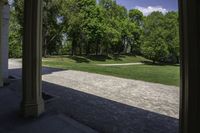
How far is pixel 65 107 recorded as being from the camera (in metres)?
8.96

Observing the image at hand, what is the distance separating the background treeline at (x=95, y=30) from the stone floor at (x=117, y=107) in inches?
885

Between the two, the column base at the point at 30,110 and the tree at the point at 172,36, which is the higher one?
the tree at the point at 172,36

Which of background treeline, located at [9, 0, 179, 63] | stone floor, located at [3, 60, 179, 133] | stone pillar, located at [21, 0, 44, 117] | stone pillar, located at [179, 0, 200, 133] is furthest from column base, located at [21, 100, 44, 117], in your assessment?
background treeline, located at [9, 0, 179, 63]

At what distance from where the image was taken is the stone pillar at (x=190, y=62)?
138 inches

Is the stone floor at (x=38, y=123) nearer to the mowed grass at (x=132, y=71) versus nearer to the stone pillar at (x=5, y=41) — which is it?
the stone pillar at (x=5, y=41)

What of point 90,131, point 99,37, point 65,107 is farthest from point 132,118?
point 99,37

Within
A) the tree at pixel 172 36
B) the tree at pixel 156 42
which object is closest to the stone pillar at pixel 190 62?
the tree at pixel 156 42

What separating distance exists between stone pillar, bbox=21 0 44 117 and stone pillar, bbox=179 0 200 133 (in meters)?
4.55

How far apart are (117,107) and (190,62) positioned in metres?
5.67

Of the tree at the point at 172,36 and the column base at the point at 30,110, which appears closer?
the column base at the point at 30,110

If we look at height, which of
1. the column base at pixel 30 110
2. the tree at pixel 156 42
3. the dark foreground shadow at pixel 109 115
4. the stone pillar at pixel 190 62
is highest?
the tree at pixel 156 42

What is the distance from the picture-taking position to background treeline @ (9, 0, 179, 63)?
3461 centimetres

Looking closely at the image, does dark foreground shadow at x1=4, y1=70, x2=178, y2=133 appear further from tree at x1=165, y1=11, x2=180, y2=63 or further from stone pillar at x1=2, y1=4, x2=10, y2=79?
tree at x1=165, y1=11, x2=180, y2=63

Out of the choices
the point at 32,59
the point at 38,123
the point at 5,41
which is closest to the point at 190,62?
the point at 38,123
